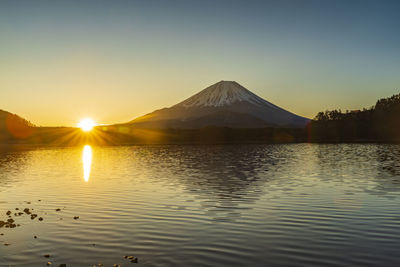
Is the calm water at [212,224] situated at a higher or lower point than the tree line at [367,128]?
lower

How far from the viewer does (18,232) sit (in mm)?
18016

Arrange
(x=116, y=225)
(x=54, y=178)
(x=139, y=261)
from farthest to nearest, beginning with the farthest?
(x=54, y=178) → (x=116, y=225) → (x=139, y=261)

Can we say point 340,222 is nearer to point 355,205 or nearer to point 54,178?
point 355,205

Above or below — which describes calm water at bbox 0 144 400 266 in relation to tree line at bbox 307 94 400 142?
below

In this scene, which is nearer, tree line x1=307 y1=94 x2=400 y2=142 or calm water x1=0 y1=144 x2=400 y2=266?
calm water x1=0 y1=144 x2=400 y2=266

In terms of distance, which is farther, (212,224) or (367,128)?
(367,128)

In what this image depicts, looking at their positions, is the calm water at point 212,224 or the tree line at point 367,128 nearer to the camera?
the calm water at point 212,224

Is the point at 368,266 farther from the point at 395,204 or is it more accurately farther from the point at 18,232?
the point at 18,232

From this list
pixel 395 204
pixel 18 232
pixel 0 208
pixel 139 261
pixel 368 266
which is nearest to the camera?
pixel 368 266

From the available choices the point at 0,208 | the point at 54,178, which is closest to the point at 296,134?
the point at 54,178

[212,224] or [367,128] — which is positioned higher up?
[367,128]

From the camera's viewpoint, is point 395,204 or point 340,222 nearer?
point 340,222

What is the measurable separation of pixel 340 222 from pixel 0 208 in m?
20.8

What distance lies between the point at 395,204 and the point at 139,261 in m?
17.0
